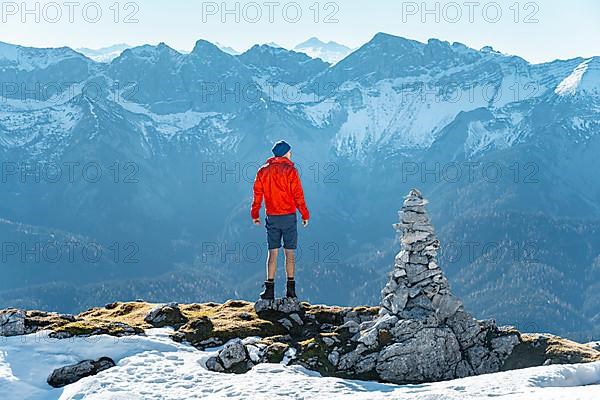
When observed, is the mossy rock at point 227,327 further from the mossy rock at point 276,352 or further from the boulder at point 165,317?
the mossy rock at point 276,352

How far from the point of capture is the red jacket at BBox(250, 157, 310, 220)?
93.5ft

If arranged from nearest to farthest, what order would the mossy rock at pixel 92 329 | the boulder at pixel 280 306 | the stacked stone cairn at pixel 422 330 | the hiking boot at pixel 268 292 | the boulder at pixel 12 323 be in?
the stacked stone cairn at pixel 422 330
the mossy rock at pixel 92 329
the boulder at pixel 12 323
the boulder at pixel 280 306
the hiking boot at pixel 268 292

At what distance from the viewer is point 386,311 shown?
2647 centimetres

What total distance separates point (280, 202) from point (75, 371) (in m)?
11.2

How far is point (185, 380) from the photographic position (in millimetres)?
21109

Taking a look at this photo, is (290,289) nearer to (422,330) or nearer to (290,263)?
(290,263)

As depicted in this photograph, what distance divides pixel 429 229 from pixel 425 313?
Result: 3556mm

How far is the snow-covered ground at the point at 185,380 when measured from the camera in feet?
61.1

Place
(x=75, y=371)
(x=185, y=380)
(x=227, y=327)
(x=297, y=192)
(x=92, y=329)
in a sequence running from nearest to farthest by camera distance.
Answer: (x=185, y=380), (x=75, y=371), (x=92, y=329), (x=227, y=327), (x=297, y=192)

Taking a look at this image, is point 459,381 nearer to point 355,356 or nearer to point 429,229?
point 355,356

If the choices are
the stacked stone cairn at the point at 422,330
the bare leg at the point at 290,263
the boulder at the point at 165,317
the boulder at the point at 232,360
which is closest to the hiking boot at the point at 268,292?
the bare leg at the point at 290,263

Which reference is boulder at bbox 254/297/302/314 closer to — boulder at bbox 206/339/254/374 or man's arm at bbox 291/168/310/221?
man's arm at bbox 291/168/310/221

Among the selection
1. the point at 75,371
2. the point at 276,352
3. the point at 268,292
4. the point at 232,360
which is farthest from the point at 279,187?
the point at 75,371

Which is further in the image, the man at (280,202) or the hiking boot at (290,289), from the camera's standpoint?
the hiking boot at (290,289)
